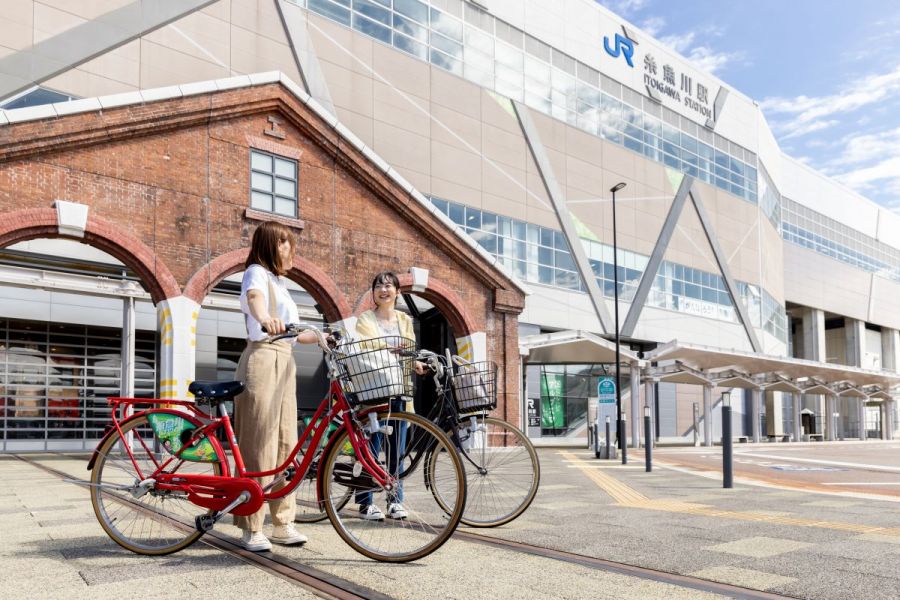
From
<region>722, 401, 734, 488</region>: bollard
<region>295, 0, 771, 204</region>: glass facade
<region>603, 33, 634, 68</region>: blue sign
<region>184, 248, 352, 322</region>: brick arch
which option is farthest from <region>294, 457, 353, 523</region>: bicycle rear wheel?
<region>603, 33, 634, 68</region>: blue sign

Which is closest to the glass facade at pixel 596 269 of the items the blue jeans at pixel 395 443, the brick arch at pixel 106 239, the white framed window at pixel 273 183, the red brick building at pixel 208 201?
the red brick building at pixel 208 201

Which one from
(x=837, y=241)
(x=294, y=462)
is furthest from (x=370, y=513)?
(x=837, y=241)

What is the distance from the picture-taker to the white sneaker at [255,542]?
455 centimetres

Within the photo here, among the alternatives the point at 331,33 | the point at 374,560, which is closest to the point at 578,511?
the point at 374,560

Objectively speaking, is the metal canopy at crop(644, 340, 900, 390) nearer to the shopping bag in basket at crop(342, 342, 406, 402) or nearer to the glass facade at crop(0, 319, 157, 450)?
the glass facade at crop(0, 319, 157, 450)

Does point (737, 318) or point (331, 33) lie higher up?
point (331, 33)

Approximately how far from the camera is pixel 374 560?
4398mm

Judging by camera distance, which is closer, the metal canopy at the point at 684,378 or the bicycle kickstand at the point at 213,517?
the bicycle kickstand at the point at 213,517

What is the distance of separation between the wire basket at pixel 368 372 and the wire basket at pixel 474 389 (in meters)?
1.14

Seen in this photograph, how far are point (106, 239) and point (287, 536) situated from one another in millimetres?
10870

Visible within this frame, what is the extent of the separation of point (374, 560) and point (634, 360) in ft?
75.1

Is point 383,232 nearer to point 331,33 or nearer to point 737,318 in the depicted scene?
point 331,33

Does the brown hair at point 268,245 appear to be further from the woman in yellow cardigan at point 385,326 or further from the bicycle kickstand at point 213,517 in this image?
the bicycle kickstand at point 213,517

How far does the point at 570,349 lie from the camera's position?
83.1 ft
